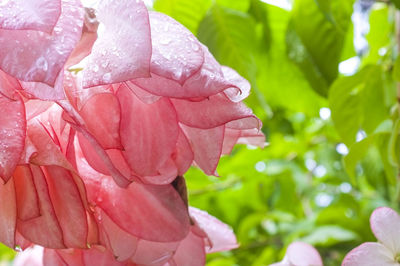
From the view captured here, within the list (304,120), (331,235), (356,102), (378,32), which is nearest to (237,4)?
(356,102)

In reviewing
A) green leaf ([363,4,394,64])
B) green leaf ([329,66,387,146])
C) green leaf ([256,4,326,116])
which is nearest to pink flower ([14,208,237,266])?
green leaf ([329,66,387,146])

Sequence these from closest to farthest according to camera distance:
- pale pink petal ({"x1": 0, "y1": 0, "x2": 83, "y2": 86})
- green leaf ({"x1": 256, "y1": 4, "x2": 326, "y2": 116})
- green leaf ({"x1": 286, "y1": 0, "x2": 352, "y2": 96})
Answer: pale pink petal ({"x1": 0, "y1": 0, "x2": 83, "y2": 86}) → green leaf ({"x1": 286, "y1": 0, "x2": 352, "y2": 96}) → green leaf ({"x1": 256, "y1": 4, "x2": 326, "y2": 116})

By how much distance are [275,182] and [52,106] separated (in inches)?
34.6

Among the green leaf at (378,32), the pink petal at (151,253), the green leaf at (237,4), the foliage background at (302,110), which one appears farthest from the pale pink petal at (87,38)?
the green leaf at (378,32)

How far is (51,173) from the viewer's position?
272mm

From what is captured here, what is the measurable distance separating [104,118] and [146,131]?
0.07ft

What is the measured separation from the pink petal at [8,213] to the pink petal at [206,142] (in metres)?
0.09

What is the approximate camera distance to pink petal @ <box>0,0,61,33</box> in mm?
224

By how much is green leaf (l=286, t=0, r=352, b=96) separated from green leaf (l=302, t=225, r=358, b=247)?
1.20 ft

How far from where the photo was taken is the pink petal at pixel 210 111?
0.27 meters

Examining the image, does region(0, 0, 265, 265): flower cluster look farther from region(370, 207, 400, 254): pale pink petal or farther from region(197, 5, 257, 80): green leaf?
region(197, 5, 257, 80): green leaf

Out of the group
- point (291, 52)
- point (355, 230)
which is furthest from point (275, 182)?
point (291, 52)

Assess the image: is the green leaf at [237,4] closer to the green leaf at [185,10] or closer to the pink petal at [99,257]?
the green leaf at [185,10]

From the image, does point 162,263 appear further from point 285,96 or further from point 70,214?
point 285,96
